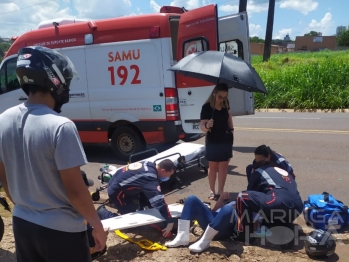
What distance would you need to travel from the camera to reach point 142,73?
7.92 meters

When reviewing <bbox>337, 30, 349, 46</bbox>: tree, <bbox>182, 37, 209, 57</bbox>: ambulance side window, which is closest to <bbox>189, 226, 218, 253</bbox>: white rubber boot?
<bbox>182, 37, 209, 57</bbox>: ambulance side window

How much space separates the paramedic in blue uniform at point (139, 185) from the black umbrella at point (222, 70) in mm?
1302

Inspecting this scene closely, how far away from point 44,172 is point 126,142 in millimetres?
6396

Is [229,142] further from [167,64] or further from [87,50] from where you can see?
[87,50]

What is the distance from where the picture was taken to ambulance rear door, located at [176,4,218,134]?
7.15 metres

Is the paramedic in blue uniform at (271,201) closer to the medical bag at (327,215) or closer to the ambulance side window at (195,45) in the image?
the medical bag at (327,215)

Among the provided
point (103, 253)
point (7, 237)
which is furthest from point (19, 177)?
point (7, 237)

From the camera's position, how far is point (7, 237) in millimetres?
4699

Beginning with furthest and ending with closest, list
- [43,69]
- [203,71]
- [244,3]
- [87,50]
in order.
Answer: [244,3] → [87,50] → [203,71] → [43,69]

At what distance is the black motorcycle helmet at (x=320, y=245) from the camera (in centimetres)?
402

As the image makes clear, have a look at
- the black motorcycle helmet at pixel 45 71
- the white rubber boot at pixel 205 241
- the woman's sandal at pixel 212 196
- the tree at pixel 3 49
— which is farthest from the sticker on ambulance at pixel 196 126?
the black motorcycle helmet at pixel 45 71

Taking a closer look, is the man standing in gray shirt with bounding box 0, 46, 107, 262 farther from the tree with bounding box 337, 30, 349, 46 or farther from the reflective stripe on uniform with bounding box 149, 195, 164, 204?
the tree with bounding box 337, 30, 349, 46

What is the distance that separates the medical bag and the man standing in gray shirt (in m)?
3.12

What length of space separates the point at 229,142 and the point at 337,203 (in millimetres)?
1794
